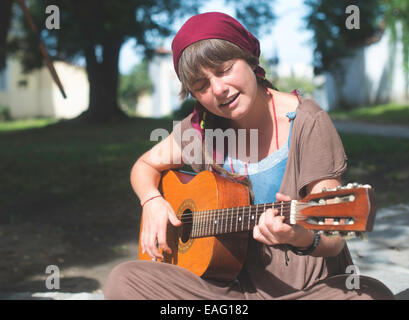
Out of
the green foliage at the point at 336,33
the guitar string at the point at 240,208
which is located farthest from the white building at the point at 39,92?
the guitar string at the point at 240,208

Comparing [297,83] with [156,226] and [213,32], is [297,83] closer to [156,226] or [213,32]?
[156,226]

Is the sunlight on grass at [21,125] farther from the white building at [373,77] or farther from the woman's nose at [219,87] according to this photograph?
the woman's nose at [219,87]

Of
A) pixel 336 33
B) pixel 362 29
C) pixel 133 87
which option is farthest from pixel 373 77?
pixel 133 87

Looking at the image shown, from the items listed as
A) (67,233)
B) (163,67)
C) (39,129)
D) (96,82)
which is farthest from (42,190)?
(163,67)

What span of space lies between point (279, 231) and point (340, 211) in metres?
0.23

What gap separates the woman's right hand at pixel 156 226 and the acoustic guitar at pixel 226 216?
0.09 m

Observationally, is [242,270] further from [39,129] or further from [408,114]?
[408,114]

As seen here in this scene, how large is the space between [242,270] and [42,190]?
17.6ft

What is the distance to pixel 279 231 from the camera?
1.58m

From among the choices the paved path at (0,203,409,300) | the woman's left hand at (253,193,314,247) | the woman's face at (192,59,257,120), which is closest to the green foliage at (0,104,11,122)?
the paved path at (0,203,409,300)

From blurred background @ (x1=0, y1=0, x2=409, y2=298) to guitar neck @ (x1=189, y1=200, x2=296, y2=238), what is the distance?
1.99 ft

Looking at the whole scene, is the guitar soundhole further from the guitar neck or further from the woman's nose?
the woman's nose

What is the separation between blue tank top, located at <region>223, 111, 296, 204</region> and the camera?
79.4 inches

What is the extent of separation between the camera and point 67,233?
196 inches
